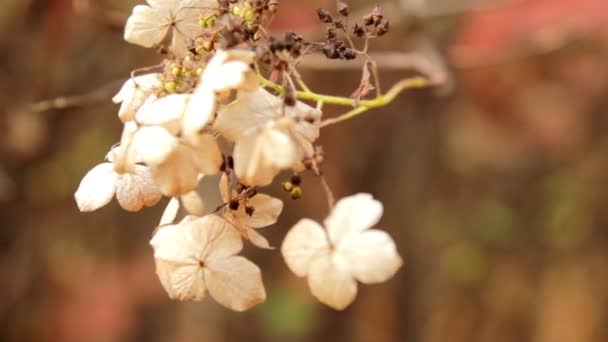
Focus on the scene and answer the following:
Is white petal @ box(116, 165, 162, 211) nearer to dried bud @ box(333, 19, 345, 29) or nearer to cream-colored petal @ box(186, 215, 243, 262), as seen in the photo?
cream-colored petal @ box(186, 215, 243, 262)

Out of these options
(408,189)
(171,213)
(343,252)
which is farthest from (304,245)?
(408,189)

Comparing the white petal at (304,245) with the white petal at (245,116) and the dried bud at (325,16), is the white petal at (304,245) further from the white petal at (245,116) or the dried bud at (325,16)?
the dried bud at (325,16)

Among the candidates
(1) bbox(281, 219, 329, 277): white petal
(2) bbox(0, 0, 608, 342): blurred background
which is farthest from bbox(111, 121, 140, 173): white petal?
(2) bbox(0, 0, 608, 342): blurred background

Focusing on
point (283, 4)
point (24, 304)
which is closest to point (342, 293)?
point (283, 4)

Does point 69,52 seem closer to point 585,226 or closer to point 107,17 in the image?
point 107,17

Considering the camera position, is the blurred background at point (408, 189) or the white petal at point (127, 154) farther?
the blurred background at point (408, 189)

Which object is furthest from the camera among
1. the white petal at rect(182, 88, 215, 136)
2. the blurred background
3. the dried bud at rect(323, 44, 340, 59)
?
the blurred background

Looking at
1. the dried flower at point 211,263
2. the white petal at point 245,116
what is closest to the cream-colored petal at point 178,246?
the dried flower at point 211,263
